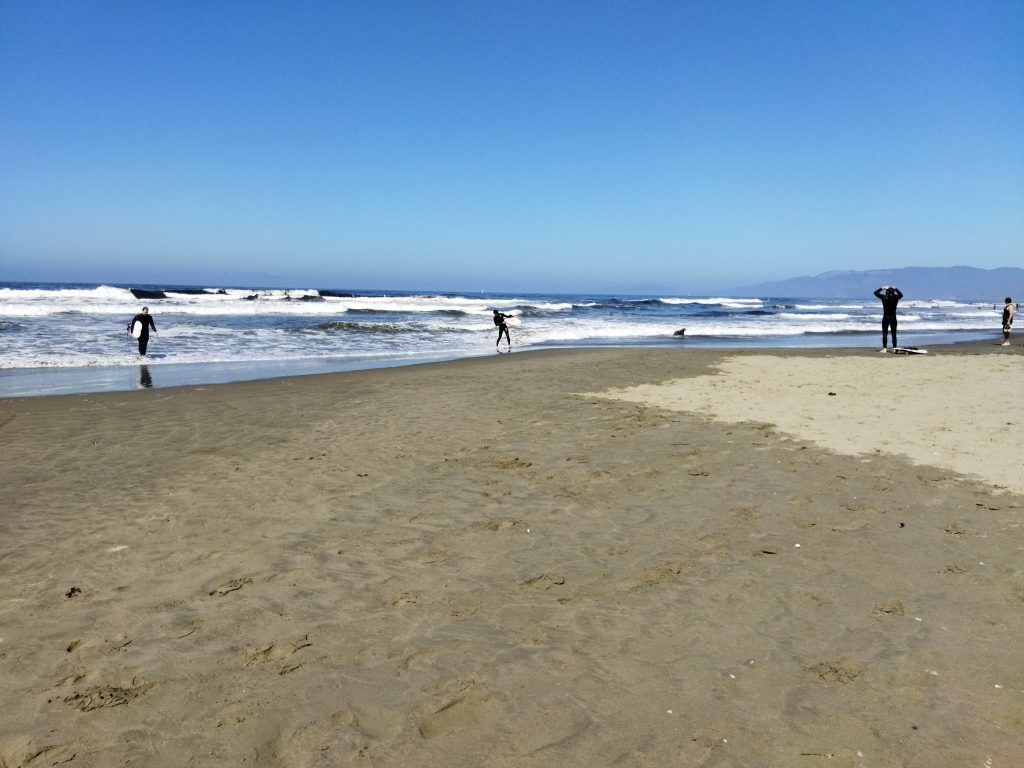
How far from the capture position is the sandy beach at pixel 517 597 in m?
2.62

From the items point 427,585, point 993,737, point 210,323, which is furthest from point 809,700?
point 210,323

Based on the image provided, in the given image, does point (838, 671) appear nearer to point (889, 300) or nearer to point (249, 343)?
point (889, 300)

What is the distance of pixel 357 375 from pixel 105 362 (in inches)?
275

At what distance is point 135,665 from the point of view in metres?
3.07

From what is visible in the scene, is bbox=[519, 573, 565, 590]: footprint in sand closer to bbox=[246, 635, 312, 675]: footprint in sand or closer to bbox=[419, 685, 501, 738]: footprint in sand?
bbox=[419, 685, 501, 738]: footprint in sand

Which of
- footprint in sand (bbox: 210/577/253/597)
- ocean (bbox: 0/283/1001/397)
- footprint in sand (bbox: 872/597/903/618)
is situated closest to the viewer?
footprint in sand (bbox: 872/597/903/618)

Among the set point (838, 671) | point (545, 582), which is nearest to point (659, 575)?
point (545, 582)

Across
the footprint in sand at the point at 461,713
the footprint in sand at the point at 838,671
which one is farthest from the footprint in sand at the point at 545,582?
the footprint in sand at the point at 838,671

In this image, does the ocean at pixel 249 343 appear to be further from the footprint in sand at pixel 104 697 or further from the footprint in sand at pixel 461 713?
the footprint in sand at pixel 461 713

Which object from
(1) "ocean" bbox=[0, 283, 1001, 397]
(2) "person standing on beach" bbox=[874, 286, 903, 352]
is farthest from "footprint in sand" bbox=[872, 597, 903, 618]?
(2) "person standing on beach" bbox=[874, 286, 903, 352]

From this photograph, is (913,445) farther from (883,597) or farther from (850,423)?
(883,597)

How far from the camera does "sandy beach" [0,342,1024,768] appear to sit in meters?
2.62

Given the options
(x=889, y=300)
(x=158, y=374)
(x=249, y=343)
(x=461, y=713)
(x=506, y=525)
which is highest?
(x=889, y=300)

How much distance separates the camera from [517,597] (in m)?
3.79
